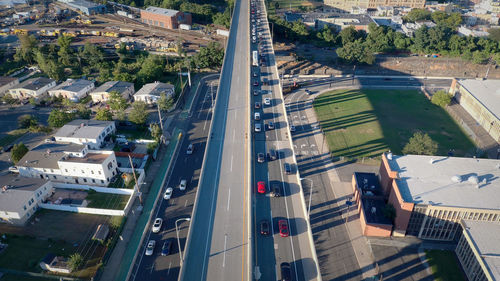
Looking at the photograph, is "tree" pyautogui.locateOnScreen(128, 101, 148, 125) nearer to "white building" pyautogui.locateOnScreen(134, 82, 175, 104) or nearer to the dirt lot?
"white building" pyautogui.locateOnScreen(134, 82, 175, 104)

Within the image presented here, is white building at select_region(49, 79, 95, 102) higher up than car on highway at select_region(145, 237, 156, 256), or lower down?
higher up

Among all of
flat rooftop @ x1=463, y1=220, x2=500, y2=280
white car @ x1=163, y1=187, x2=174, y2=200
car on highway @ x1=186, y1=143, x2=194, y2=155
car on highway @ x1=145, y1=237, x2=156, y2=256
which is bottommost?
car on highway @ x1=145, y1=237, x2=156, y2=256

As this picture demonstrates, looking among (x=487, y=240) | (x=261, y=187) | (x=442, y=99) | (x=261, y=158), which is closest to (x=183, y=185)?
(x=261, y=158)

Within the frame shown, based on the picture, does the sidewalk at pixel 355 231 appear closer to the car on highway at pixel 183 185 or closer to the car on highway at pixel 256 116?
the car on highway at pixel 256 116

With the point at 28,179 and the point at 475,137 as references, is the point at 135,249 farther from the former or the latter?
the point at 475,137

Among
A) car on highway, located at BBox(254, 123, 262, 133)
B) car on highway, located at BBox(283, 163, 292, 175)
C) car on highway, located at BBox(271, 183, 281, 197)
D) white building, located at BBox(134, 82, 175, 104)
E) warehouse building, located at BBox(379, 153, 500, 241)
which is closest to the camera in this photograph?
car on highway, located at BBox(271, 183, 281, 197)

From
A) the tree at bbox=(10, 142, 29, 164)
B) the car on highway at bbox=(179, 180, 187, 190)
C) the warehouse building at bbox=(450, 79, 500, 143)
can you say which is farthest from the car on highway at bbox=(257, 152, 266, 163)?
the warehouse building at bbox=(450, 79, 500, 143)

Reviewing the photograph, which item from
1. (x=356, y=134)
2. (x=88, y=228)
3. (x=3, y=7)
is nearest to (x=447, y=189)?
(x=356, y=134)
